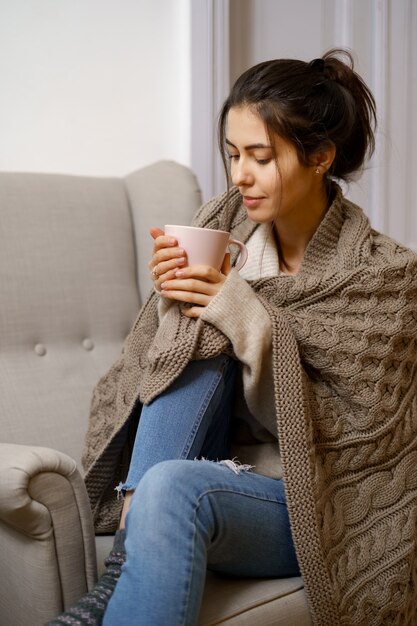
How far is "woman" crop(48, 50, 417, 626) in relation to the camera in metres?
1.11

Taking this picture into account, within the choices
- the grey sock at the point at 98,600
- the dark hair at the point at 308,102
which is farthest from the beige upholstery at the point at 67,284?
the dark hair at the point at 308,102

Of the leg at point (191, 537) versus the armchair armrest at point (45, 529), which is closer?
the leg at point (191, 537)

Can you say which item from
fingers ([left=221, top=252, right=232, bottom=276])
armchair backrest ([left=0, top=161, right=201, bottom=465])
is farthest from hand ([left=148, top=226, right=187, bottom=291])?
armchair backrest ([left=0, top=161, right=201, bottom=465])

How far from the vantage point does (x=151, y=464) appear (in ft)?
3.81

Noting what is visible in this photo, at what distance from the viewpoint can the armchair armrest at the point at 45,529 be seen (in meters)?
1.09

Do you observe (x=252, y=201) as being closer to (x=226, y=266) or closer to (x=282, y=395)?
(x=226, y=266)

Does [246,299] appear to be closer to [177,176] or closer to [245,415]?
[245,415]

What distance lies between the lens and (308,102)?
1294 mm

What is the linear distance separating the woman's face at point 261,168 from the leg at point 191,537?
1.39 ft

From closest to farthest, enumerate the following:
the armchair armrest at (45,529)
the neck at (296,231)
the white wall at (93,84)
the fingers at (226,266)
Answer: the armchair armrest at (45,529), the fingers at (226,266), the neck at (296,231), the white wall at (93,84)

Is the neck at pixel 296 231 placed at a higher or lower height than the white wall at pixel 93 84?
lower

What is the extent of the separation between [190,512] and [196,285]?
322 mm

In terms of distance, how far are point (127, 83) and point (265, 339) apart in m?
1.00

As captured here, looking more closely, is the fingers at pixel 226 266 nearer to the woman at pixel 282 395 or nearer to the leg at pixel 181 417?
the woman at pixel 282 395
